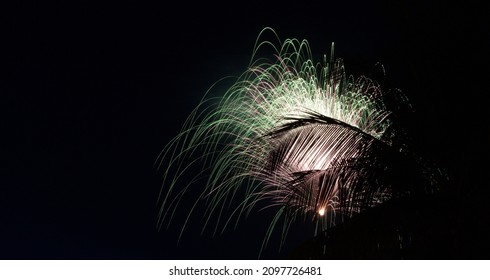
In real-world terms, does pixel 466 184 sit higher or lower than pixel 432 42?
lower

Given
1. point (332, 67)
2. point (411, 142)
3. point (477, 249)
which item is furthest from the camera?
point (332, 67)

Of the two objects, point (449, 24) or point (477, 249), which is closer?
point (477, 249)

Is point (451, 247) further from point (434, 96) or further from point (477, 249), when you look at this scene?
point (434, 96)

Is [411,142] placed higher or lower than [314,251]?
higher

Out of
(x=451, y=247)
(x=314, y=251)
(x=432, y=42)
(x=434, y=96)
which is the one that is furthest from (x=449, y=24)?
(x=314, y=251)

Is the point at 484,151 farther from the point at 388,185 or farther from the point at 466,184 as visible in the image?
the point at 388,185

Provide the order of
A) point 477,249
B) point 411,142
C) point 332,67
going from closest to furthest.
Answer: point 477,249, point 411,142, point 332,67

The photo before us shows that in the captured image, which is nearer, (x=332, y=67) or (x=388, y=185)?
(x=388, y=185)

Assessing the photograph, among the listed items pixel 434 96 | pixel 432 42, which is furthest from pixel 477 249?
pixel 432 42
